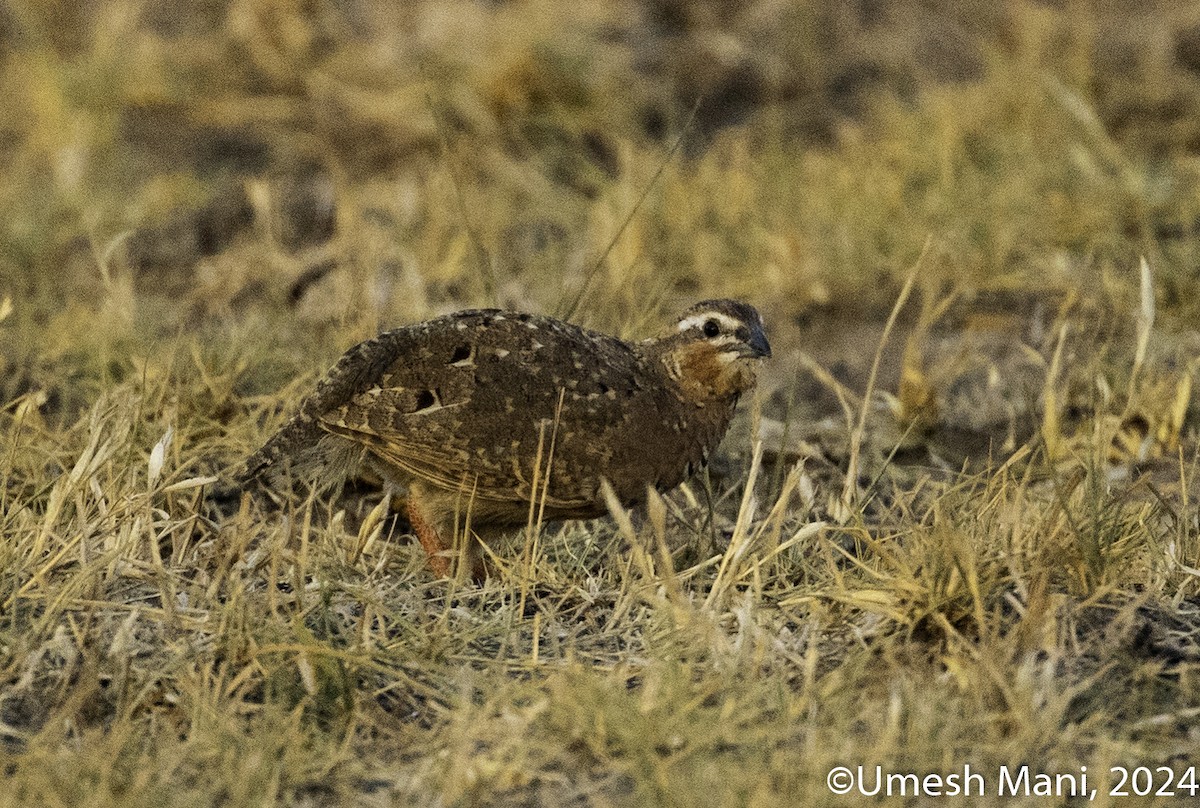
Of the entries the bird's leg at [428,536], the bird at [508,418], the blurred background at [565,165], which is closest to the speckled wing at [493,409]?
the bird at [508,418]

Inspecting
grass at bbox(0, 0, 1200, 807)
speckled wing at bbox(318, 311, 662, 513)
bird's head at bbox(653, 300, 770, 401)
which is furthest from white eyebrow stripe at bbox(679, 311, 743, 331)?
grass at bbox(0, 0, 1200, 807)

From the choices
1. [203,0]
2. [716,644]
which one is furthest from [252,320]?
[203,0]

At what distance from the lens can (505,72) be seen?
8.88 meters

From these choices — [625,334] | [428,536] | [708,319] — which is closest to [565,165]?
[625,334]

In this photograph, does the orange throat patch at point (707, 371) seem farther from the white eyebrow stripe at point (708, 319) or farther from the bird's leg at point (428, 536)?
the bird's leg at point (428, 536)

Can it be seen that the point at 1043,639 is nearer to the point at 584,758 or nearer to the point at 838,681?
the point at 838,681

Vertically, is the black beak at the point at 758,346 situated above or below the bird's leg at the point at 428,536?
above

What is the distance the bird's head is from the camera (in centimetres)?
452

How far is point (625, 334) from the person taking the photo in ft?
18.4

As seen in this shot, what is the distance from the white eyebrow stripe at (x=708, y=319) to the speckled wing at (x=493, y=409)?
27 cm

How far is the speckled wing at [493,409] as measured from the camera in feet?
13.9

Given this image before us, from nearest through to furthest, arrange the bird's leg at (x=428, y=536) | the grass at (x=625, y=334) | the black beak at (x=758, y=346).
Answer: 1. the grass at (x=625, y=334)
2. the bird's leg at (x=428, y=536)
3. the black beak at (x=758, y=346)

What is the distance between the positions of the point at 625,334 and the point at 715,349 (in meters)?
1.11

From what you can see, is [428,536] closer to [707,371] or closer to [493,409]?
[493,409]
